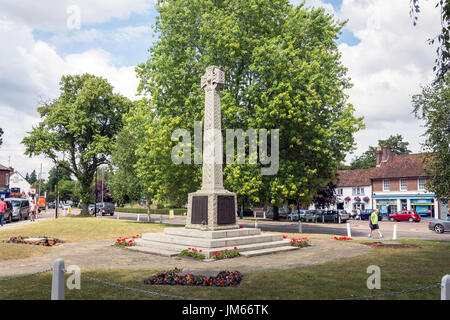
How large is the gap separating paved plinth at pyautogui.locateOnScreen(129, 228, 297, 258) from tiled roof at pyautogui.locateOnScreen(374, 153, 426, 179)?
1897 inches

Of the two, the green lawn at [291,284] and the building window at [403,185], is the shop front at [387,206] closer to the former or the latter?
the building window at [403,185]

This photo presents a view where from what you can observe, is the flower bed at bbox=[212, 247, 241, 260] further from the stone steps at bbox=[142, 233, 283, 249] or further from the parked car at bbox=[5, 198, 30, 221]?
the parked car at bbox=[5, 198, 30, 221]

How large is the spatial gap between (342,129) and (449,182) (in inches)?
447

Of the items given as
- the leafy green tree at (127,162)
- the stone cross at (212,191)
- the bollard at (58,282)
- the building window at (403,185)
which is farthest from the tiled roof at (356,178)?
the bollard at (58,282)

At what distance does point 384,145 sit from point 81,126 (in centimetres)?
7195

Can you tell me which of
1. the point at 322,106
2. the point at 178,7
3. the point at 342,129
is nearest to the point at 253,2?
the point at 178,7

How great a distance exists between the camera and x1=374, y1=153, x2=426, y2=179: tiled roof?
5644 centimetres

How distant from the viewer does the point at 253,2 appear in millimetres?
23969

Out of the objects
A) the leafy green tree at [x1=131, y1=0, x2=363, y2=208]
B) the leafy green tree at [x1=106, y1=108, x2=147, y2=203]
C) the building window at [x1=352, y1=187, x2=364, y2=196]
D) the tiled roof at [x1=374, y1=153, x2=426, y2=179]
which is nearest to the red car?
the tiled roof at [x1=374, y1=153, x2=426, y2=179]

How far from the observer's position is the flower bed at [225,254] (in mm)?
12781

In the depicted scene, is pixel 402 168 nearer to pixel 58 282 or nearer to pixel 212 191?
pixel 212 191

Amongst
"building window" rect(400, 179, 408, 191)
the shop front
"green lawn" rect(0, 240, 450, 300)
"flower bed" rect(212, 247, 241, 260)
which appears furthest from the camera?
the shop front

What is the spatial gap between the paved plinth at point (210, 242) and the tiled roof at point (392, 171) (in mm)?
46137

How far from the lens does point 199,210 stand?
15883 mm
